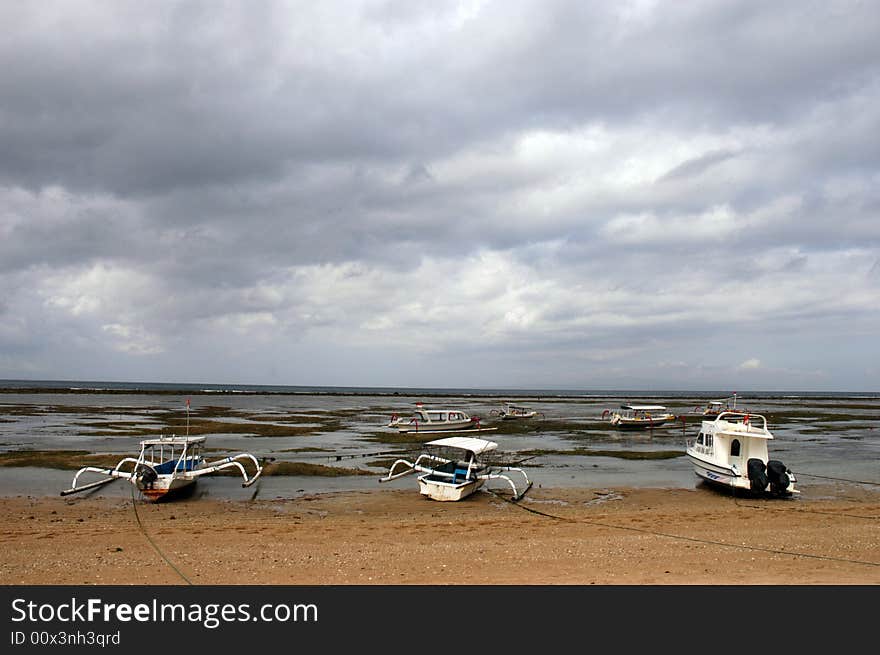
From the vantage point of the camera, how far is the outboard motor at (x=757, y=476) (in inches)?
965

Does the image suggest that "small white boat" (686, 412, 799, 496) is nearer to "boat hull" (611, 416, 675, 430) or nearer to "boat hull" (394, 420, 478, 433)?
"boat hull" (394, 420, 478, 433)

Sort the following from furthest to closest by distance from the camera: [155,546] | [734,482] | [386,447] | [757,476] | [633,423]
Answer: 1. [633,423]
2. [386,447]
3. [734,482]
4. [757,476]
5. [155,546]

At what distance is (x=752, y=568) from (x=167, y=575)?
484 inches

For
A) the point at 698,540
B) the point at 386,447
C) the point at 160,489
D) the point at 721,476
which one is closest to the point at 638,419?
the point at 386,447

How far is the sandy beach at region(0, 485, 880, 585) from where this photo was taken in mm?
12219

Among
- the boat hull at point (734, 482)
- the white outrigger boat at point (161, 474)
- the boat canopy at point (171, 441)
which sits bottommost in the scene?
the boat hull at point (734, 482)

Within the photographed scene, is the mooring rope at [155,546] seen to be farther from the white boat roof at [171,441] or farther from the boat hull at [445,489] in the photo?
the boat hull at [445,489]

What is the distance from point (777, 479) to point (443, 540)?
16.1 m

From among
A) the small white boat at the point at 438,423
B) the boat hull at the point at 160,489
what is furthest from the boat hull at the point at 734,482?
the small white boat at the point at 438,423

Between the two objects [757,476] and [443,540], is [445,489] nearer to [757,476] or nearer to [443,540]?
[443,540]

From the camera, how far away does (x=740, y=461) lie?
87.3 feet

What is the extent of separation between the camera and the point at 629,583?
11414mm

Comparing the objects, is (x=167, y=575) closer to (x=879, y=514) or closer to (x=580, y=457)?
(x=879, y=514)
